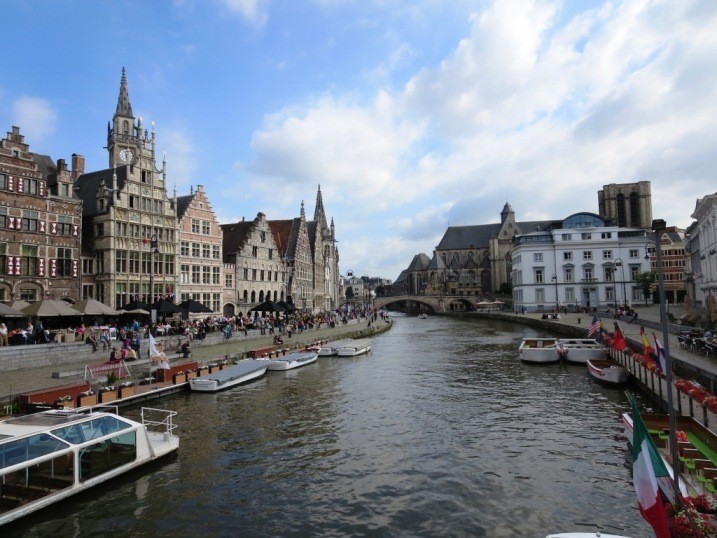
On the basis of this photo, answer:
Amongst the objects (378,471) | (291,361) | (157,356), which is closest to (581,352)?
(291,361)

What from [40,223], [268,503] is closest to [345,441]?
[268,503]

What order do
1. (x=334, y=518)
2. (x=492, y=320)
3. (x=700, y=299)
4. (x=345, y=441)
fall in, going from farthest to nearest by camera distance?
(x=492, y=320) → (x=700, y=299) → (x=345, y=441) → (x=334, y=518)

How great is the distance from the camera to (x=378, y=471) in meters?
13.7

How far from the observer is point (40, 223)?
35031mm

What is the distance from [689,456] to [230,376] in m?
20.3

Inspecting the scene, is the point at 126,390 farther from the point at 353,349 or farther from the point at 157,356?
the point at 353,349

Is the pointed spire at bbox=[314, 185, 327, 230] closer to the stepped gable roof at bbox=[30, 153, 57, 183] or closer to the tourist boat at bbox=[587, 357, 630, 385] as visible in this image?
the stepped gable roof at bbox=[30, 153, 57, 183]

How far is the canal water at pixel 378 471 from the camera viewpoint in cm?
1077

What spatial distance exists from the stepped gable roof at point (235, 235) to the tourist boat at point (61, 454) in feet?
144

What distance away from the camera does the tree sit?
3044 inches

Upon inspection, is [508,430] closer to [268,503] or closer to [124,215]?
[268,503]

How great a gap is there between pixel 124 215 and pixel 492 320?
218ft

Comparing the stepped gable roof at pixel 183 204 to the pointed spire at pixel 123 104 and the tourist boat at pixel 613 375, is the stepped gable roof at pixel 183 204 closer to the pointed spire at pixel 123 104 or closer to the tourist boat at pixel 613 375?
the pointed spire at pixel 123 104

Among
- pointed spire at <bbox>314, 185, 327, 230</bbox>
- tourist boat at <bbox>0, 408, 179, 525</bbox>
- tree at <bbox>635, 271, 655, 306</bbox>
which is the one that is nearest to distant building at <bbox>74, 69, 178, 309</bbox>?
tourist boat at <bbox>0, 408, 179, 525</bbox>
